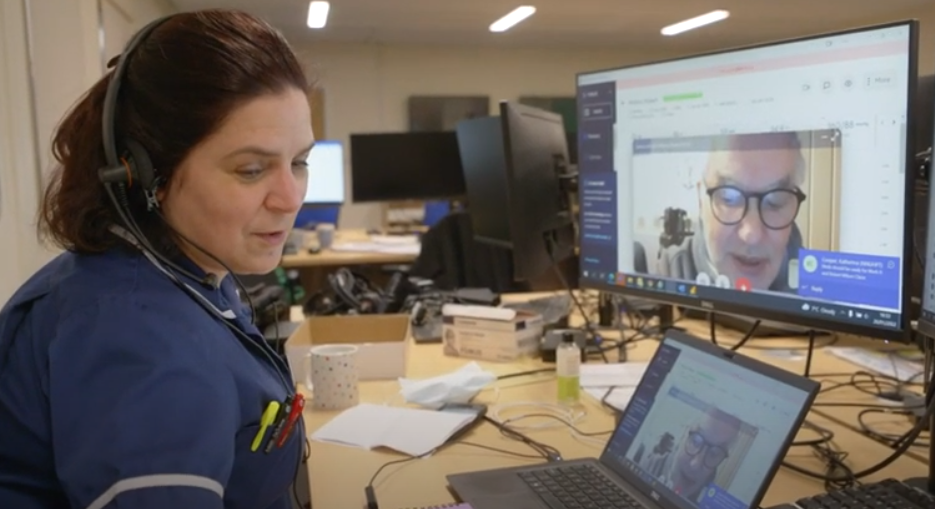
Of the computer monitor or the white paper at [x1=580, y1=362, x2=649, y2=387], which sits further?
the white paper at [x1=580, y1=362, x2=649, y2=387]

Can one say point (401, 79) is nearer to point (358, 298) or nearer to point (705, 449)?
point (358, 298)

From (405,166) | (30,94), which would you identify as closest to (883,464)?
(30,94)

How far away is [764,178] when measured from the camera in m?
1.12

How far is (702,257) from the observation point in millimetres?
1239

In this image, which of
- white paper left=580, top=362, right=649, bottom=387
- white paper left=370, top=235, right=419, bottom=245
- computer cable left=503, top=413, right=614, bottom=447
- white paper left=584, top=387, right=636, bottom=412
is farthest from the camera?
white paper left=370, top=235, right=419, bottom=245

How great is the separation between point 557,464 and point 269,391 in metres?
0.42

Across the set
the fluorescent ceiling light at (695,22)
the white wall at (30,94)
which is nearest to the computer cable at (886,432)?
the white wall at (30,94)

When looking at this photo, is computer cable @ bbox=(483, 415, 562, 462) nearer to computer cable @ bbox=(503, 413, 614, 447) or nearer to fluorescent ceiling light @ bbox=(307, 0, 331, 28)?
computer cable @ bbox=(503, 413, 614, 447)

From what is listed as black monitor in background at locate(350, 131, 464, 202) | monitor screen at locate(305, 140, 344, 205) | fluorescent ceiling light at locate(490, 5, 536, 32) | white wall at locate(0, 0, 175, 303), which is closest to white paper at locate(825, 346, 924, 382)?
white wall at locate(0, 0, 175, 303)

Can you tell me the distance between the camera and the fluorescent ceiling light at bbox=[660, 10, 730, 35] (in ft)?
21.6

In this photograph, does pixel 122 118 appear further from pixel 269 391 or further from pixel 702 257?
pixel 702 257

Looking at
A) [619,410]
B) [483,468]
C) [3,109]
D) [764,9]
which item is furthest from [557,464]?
[764,9]

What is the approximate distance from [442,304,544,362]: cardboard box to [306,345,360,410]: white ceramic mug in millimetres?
Result: 373

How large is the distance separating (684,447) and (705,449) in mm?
36
